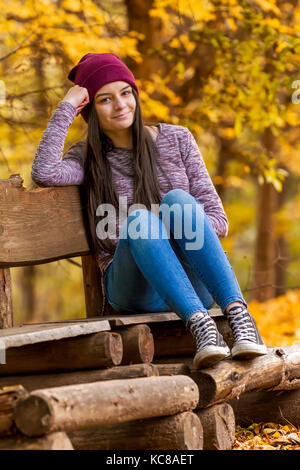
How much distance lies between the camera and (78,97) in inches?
158

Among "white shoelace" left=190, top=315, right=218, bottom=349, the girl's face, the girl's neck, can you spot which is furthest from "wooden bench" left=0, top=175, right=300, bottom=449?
the girl's face

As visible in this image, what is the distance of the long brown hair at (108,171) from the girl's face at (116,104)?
6cm

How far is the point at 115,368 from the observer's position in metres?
3.16

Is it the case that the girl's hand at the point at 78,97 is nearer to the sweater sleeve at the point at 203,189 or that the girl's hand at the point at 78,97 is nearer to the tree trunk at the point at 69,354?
the sweater sleeve at the point at 203,189

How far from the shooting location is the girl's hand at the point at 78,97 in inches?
157

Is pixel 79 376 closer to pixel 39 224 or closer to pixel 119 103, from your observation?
pixel 39 224

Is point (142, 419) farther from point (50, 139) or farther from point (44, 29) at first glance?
point (44, 29)

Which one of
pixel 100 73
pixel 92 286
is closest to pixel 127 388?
pixel 92 286

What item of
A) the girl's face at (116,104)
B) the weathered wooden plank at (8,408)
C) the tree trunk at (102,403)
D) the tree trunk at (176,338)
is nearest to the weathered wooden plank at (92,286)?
Result: the tree trunk at (176,338)

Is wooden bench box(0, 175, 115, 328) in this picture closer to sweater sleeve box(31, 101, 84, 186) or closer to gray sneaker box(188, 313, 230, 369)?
sweater sleeve box(31, 101, 84, 186)

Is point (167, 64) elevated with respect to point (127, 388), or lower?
elevated

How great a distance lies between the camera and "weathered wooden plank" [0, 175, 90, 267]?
3787 mm

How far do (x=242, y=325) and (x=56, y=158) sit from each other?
137 cm

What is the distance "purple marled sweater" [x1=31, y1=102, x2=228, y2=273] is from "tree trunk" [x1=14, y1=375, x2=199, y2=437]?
1.19 m
